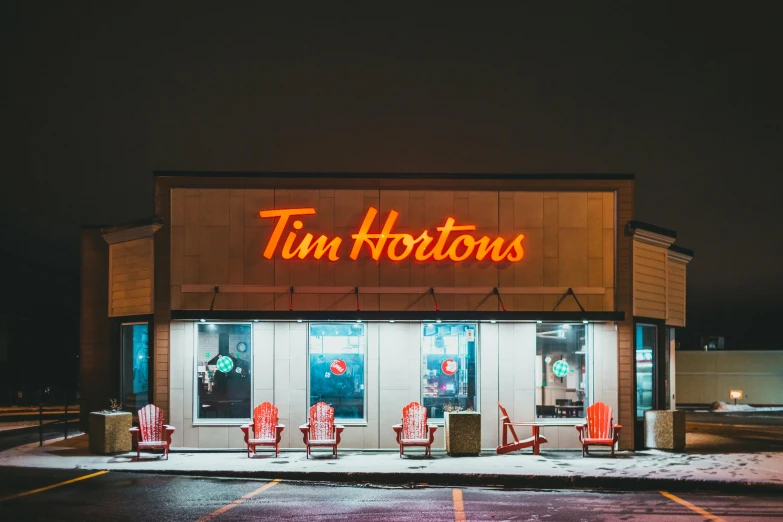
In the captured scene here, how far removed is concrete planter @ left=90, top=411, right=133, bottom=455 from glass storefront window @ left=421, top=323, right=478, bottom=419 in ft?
21.9

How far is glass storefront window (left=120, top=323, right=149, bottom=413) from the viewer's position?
17484 mm

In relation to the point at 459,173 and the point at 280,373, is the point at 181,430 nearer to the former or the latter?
the point at 280,373

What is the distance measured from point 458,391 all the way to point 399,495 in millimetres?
5343

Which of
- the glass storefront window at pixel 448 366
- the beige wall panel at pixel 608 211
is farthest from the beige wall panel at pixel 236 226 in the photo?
the beige wall panel at pixel 608 211

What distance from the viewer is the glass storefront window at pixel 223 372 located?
54.1 feet

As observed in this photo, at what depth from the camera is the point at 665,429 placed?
16.5m

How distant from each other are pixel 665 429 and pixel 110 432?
41.0ft

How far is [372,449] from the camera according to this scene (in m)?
16.3

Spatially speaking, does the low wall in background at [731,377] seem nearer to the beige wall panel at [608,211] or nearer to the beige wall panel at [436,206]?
the beige wall panel at [608,211]

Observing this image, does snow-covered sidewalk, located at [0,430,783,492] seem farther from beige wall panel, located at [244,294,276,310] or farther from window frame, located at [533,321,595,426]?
beige wall panel, located at [244,294,276,310]

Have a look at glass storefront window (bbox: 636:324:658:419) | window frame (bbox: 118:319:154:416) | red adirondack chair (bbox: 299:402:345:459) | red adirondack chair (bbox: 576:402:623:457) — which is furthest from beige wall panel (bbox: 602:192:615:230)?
window frame (bbox: 118:319:154:416)

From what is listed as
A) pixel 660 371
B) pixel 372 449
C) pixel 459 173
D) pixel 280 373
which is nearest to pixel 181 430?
pixel 280 373

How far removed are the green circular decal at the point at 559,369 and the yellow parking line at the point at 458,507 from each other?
18.0 ft

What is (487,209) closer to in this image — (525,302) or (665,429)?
(525,302)
